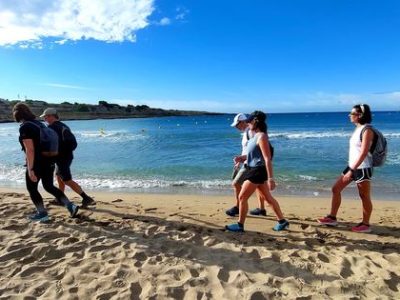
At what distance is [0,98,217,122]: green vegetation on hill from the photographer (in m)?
97.9

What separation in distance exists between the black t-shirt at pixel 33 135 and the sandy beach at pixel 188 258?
38.8 inches

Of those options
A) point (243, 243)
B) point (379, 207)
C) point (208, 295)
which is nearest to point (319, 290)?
point (208, 295)

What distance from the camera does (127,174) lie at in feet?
46.3

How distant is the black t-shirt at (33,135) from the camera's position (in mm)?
5531

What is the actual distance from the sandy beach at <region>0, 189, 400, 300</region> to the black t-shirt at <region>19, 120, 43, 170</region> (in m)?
0.99

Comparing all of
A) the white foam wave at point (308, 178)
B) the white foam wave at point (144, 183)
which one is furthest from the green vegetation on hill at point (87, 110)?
the white foam wave at point (308, 178)

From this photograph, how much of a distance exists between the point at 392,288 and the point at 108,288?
2.79 metres

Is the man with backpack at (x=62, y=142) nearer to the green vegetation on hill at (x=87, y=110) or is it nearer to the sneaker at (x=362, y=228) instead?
the sneaker at (x=362, y=228)

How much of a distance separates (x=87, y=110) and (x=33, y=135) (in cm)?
11409

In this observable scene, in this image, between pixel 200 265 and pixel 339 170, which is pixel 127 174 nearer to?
pixel 339 170

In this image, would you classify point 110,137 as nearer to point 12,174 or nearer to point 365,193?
point 12,174

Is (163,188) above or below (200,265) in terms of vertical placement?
below

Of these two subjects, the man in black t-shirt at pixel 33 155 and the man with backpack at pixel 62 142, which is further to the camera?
the man with backpack at pixel 62 142

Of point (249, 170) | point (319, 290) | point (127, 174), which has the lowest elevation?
point (127, 174)
